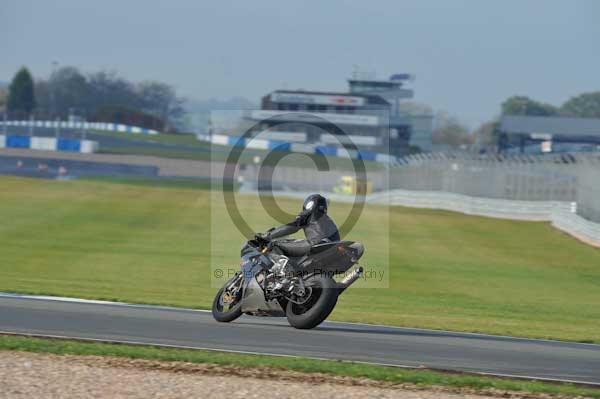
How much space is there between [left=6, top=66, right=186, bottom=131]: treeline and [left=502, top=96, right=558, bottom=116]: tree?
127ft

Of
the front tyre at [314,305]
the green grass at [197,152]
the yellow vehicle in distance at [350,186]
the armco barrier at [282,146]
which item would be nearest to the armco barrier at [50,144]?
the green grass at [197,152]

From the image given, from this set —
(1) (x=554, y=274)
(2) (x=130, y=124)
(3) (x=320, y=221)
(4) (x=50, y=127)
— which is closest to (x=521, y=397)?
(3) (x=320, y=221)

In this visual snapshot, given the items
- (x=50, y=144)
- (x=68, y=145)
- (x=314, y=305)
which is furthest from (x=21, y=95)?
(x=314, y=305)

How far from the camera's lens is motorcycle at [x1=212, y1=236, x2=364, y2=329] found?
12.4 m

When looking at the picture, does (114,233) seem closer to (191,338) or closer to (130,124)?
(191,338)

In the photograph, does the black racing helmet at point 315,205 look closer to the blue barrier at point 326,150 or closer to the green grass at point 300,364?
the green grass at point 300,364

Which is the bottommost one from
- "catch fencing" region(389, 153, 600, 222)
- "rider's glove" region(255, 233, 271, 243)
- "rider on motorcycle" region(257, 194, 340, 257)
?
"rider's glove" region(255, 233, 271, 243)

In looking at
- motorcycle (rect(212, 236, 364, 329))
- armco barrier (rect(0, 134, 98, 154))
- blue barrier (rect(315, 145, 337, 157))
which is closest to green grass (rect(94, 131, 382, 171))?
blue barrier (rect(315, 145, 337, 157))

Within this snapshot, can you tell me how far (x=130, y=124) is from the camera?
8831 cm

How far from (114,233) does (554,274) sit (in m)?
14.8

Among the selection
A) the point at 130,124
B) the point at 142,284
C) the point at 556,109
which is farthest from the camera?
the point at 556,109

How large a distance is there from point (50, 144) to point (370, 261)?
5510 centimetres

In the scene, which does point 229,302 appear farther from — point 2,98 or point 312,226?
point 2,98

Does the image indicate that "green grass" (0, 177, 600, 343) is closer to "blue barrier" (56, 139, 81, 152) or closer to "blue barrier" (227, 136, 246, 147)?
"blue barrier" (227, 136, 246, 147)
